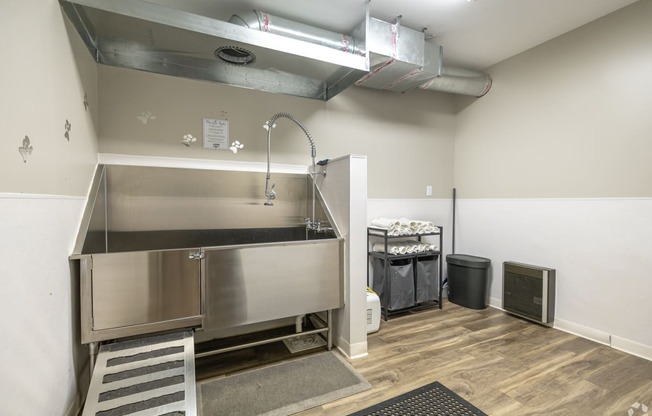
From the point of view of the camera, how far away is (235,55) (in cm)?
210

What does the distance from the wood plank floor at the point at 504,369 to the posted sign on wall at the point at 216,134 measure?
202cm

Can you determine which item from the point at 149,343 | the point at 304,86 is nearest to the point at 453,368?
the point at 149,343

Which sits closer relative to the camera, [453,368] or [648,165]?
[453,368]

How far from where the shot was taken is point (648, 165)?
2.08 meters

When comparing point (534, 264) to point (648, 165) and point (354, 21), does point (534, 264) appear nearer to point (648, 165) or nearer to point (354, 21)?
point (648, 165)

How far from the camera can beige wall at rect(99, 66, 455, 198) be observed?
2.14 metres

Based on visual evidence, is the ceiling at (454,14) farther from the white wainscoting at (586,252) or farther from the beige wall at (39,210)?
the white wainscoting at (586,252)

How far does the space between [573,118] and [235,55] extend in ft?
9.53

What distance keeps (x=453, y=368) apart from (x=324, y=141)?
2.15 meters

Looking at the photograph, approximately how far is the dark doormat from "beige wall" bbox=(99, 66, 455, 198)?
193 centimetres

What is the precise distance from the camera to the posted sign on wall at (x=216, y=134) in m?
2.36

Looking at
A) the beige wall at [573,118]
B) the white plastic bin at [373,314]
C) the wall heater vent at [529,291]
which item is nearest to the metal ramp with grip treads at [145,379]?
the white plastic bin at [373,314]

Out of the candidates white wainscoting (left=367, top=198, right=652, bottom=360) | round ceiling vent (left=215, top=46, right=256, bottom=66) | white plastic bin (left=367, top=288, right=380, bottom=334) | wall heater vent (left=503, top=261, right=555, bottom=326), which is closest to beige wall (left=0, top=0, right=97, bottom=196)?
round ceiling vent (left=215, top=46, right=256, bottom=66)

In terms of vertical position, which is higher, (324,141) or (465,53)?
(465,53)
